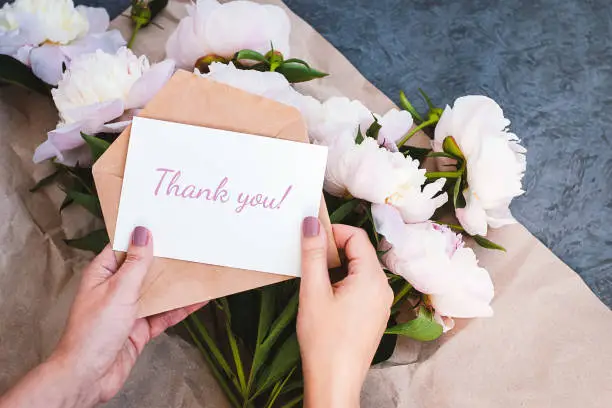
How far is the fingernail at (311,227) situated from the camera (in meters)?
0.49

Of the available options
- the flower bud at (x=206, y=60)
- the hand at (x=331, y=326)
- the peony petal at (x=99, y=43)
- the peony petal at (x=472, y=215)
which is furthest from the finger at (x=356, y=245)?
the peony petal at (x=99, y=43)

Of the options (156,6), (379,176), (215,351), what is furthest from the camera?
(156,6)

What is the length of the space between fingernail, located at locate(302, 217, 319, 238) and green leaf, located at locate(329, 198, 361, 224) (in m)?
0.04

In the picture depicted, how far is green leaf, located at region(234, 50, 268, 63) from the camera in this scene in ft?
1.89

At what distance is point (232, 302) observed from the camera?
57 cm

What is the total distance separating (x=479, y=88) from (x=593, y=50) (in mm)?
155

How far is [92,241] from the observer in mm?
592

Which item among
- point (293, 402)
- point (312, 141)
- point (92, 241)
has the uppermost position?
point (312, 141)

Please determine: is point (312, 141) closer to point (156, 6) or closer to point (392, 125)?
point (392, 125)

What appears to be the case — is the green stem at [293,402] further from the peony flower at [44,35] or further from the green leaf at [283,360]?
the peony flower at [44,35]

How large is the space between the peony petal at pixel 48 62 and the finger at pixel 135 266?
0.22m

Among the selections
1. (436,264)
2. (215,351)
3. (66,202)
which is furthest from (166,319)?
(436,264)

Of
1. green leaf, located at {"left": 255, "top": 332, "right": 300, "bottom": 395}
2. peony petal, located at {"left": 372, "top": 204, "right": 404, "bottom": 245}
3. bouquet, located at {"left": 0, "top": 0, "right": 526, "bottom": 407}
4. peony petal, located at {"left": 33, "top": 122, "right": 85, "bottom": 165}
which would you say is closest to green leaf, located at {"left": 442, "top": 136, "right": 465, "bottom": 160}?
bouquet, located at {"left": 0, "top": 0, "right": 526, "bottom": 407}

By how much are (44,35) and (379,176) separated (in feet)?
1.25
